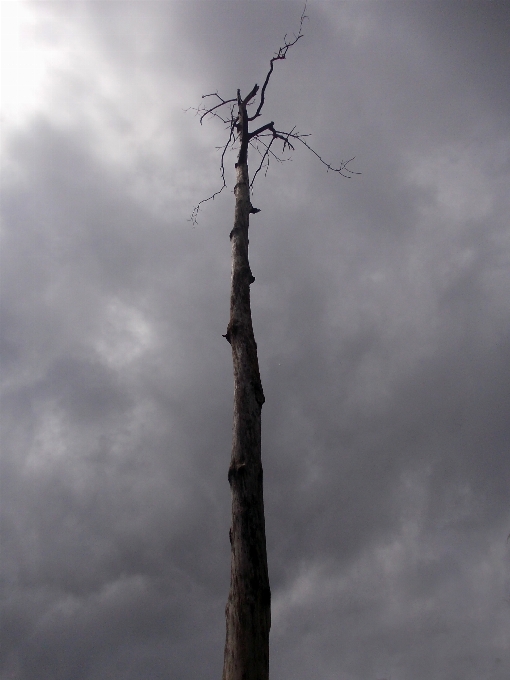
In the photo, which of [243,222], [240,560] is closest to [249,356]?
[240,560]

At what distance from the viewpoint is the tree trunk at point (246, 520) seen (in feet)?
12.6

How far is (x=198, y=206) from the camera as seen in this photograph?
10.9m

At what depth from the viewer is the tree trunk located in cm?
384

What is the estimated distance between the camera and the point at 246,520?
14.7 feet

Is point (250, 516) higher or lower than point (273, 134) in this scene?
lower

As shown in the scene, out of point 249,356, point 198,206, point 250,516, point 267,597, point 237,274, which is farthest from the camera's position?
point 198,206

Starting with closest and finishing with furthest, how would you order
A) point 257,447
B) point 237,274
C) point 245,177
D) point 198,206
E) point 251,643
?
1. point 251,643
2. point 257,447
3. point 237,274
4. point 245,177
5. point 198,206

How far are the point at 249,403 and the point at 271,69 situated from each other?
8.22 metres

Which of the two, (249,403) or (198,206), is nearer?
(249,403)

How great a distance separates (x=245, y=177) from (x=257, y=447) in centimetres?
568

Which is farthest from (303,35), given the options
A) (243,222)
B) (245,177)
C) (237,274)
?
(237,274)

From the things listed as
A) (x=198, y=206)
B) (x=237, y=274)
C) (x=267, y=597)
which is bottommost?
(x=267, y=597)

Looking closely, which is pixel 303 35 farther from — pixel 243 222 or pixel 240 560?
pixel 240 560

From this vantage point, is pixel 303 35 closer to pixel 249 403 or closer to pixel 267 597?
pixel 249 403
